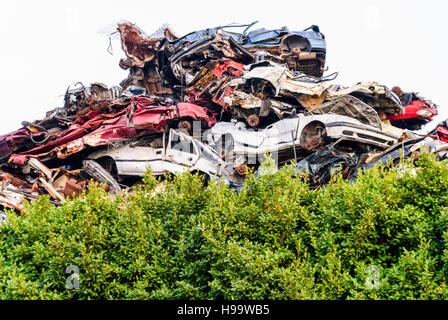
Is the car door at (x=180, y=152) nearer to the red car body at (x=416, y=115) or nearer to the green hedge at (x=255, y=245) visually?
the red car body at (x=416, y=115)

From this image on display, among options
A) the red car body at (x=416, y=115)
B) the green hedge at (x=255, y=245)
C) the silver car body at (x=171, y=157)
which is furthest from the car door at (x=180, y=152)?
the green hedge at (x=255, y=245)

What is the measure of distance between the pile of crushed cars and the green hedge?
Result: 6.74 metres

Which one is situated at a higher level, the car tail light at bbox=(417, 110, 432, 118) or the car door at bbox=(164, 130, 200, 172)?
the car tail light at bbox=(417, 110, 432, 118)

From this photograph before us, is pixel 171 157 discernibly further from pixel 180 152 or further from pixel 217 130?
pixel 217 130

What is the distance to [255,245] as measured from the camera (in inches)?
285

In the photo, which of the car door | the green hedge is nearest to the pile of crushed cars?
the car door

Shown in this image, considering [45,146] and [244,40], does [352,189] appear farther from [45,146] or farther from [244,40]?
[244,40]

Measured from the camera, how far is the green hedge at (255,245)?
21.3 ft

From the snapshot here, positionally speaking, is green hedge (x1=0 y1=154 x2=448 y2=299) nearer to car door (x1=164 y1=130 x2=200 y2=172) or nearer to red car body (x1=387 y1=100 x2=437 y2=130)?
car door (x1=164 y1=130 x2=200 y2=172)

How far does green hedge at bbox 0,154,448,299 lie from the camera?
650cm

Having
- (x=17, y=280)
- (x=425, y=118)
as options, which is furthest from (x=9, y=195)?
(x=425, y=118)

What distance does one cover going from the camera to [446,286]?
19.4 ft

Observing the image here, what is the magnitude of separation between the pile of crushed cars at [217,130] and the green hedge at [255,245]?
6.74m

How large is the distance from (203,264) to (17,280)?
2.66 metres
